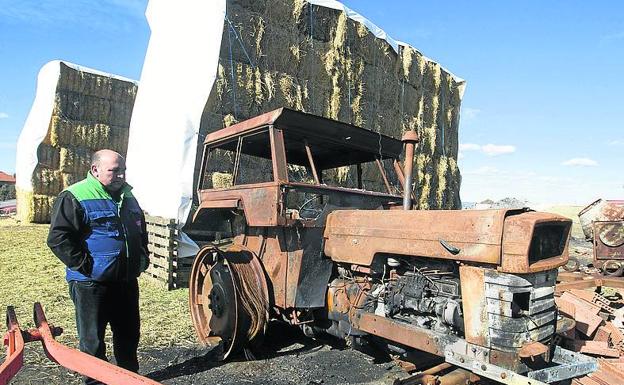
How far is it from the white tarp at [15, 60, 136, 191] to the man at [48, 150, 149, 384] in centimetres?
1220

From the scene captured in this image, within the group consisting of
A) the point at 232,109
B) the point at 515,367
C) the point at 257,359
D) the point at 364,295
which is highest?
the point at 232,109

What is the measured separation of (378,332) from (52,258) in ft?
22.7

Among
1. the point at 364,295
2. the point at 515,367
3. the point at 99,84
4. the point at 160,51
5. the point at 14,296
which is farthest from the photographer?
the point at 99,84

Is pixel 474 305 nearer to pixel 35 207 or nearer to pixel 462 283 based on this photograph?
pixel 462 283

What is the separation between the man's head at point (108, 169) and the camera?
330 centimetres

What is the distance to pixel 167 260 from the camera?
7.16 metres

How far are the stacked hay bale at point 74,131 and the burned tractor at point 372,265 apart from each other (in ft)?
35.2

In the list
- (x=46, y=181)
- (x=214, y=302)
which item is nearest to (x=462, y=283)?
(x=214, y=302)

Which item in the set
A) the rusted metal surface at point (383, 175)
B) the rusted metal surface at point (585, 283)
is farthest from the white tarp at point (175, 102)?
the rusted metal surface at point (585, 283)

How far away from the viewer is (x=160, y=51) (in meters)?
9.24

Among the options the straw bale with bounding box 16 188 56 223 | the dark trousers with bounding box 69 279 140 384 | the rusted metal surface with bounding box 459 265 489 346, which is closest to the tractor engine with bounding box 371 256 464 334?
the rusted metal surface with bounding box 459 265 489 346

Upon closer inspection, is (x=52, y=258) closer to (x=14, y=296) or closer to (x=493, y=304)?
(x=14, y=296)

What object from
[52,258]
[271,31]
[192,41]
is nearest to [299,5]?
[271,31]

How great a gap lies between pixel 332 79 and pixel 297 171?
17.7 ft
